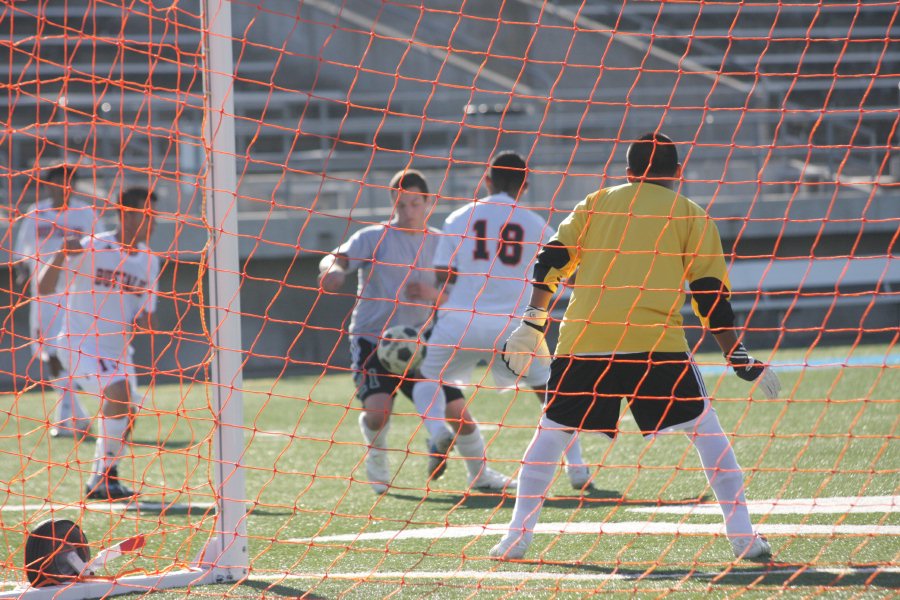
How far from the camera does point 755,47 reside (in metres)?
17.9

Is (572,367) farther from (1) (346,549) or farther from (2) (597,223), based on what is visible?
(1) (346,549)

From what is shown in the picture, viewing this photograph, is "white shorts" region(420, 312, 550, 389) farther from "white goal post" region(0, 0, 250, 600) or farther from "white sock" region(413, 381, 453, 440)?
"white goal post" region(0, 0, 250, 600)

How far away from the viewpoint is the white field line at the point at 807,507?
4664 mm

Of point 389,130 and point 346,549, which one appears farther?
point 389,130

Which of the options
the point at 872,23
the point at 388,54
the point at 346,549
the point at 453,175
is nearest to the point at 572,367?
the point at 346,549

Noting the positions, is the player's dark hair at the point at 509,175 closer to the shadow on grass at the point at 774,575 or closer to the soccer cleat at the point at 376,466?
the soccer cleat at the point at 376,466

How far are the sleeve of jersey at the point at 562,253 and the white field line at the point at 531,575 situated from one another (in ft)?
3.43

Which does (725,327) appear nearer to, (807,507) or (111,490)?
(807,507)

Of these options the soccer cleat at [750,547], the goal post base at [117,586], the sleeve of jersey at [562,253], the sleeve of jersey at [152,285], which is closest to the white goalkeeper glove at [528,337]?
the sleeve of jersey at [562,253]

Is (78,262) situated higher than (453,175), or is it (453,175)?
(453,175)

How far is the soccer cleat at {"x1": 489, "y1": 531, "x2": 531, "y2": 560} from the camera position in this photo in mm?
4184

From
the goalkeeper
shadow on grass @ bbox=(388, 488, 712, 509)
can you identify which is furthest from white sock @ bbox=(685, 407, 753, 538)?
shadow on grass @ bbox=(388, 488, 712, 509)

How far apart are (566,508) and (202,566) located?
70.5 inches

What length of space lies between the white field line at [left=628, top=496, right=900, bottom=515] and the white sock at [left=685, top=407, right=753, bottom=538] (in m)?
0.48
